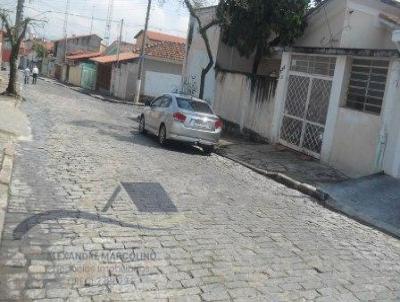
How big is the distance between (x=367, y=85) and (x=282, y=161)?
114 inches

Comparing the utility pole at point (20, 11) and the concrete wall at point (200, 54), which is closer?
the concrete wall at point (200, 54)

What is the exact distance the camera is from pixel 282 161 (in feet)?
44.8

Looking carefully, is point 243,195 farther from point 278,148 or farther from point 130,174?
point 278,148

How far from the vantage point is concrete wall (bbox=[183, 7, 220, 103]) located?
2273cm

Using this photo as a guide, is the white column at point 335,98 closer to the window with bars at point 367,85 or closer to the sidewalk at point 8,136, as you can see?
the window with bars at point 367,85

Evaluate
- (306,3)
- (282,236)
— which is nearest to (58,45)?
(306,3)

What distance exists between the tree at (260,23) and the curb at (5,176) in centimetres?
1125

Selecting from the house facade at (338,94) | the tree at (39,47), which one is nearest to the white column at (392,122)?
the house facade at (338,94)

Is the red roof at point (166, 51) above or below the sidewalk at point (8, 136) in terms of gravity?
above

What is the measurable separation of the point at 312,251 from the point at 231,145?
9590 millimetres

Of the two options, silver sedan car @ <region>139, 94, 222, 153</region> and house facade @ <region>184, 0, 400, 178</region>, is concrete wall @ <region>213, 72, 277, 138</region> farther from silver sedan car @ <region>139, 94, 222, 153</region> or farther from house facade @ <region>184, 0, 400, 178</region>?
silver sedan car @ <region>139, 94, 222, 153</region>

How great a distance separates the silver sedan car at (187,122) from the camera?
14.1 metres

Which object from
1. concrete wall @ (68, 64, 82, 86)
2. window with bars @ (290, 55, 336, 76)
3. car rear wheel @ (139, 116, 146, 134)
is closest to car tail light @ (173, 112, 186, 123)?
car rear wheel @ (139, 116, 146, 134)

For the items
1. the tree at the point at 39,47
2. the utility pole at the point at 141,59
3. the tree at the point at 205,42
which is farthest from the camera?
the tree at the point at 39,47
